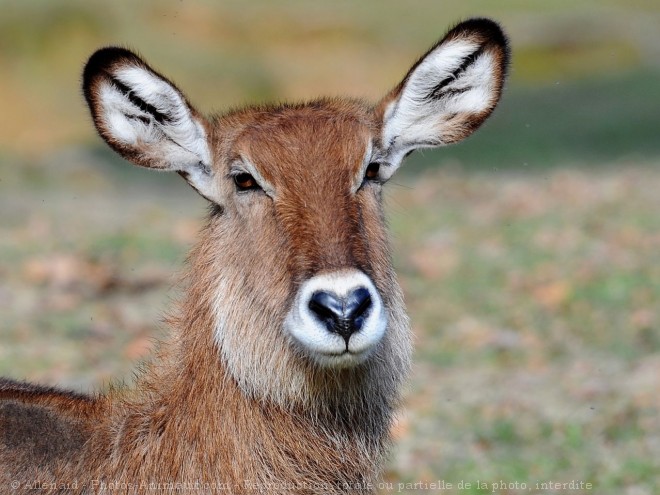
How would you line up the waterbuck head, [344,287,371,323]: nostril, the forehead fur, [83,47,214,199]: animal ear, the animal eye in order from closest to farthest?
[344,287,371,323]: nostril, the waterbuck head, the forehead fur, [83,47,214,199]: animal ear, the animal eye

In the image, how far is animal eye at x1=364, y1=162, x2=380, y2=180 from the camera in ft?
18.2

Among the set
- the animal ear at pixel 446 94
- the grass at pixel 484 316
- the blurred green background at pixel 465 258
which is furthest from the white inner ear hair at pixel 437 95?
the grass at pixel 484 316

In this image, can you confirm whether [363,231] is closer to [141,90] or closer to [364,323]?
[364,323]

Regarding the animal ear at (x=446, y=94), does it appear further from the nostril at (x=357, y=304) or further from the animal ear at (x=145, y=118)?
the nostril at (x=357, y=304)

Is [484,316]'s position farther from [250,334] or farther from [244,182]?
[250,334]

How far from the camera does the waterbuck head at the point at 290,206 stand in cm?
498

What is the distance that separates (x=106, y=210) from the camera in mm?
17250

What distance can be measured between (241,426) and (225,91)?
27.1 meters

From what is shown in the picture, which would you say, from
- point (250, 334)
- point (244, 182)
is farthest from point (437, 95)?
point (250, 334)

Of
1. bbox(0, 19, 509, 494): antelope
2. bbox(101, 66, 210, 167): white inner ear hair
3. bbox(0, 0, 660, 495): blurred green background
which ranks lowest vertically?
bbox(0, 0, 660, 495): blurred green background

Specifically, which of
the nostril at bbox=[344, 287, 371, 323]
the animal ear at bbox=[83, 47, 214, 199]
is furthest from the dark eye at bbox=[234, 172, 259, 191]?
the nostril at bbox=[344, 287, 371, 323]

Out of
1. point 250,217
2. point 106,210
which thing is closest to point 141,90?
point 250,217

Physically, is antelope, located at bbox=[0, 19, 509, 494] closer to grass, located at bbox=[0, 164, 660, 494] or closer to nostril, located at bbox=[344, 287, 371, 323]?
nostril, located at bbox=[344, 287, 371, 323]

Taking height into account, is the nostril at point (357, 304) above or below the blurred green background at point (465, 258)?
above
